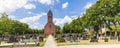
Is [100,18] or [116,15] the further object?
[100,18]

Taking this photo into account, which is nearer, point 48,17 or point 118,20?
point 118,20

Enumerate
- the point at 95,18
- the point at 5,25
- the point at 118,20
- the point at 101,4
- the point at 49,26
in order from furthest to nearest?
the point at 49,26 < the point at 5,25 < the point at 95,18 < the point at 101,4 < the point at 118,20

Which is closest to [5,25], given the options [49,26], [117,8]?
[49,26]

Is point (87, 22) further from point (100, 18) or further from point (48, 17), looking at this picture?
point (48, 17)

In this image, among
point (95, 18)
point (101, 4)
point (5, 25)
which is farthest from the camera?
point (5, 25)

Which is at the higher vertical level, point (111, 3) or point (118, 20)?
point (111, 3)

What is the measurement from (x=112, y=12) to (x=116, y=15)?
4.07ft

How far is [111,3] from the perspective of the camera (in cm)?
6588

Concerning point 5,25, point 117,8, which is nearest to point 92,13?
point 117,8

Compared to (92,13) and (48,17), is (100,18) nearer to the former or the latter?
(92,13)

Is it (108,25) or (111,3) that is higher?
(111,3)

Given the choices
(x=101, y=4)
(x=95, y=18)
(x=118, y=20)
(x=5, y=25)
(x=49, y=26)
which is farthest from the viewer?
(x=49, y=26)

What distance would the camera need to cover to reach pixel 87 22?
7888 cm

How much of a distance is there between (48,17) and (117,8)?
6735cm
